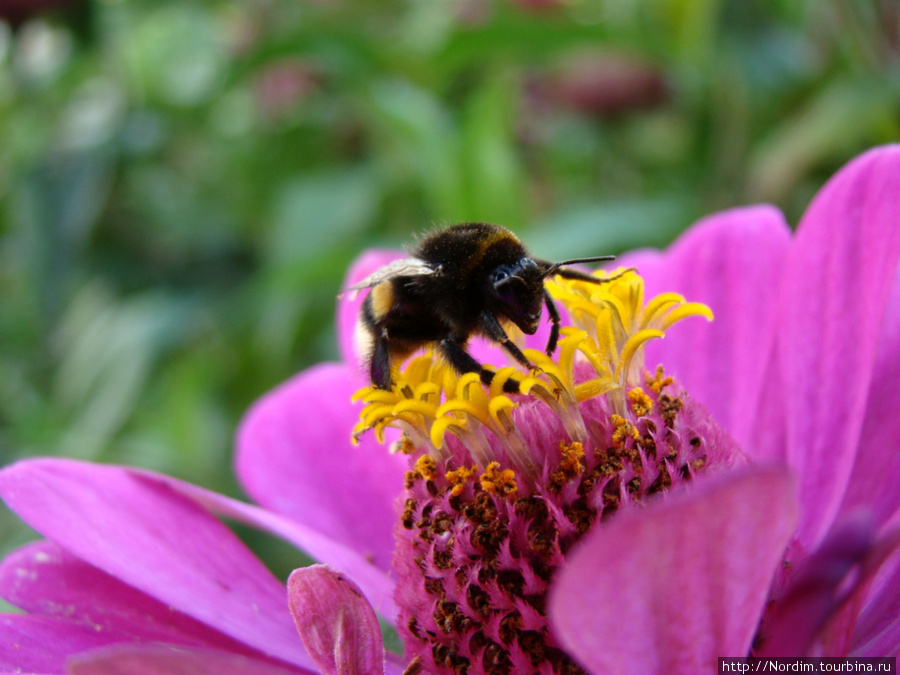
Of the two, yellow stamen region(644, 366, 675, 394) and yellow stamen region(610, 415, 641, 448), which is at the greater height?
yellow stamen region(644, 366, 675, 394)

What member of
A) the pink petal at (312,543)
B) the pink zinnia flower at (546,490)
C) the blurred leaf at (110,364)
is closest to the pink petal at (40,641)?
the pink zinnia flower at (546,490)

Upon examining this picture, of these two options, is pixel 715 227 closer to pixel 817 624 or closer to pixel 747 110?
pixel 817 624

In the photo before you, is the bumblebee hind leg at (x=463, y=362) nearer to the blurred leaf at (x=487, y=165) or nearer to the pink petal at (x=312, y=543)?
the pink petal at (x=312, y=543)

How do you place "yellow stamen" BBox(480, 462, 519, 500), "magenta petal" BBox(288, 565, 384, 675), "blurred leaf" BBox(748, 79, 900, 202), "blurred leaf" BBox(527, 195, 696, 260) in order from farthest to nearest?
"blurred leaf" BBox(527, 195, 696, 260) → "blurred leaf" BBox(748, 79, 900, 202) → "yellow stamen" BBox(480, 462, 519, 500) → "magenta petal" BBox(288, 565, 384, 675)

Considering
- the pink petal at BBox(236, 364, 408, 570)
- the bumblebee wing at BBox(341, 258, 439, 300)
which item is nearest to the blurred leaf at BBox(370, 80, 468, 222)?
the pink petal at BBox(236, 364, 408, 570)

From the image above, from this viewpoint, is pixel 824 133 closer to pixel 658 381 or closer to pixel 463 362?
pixel 658 381

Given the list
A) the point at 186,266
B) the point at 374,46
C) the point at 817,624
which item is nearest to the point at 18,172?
the point at 186,266

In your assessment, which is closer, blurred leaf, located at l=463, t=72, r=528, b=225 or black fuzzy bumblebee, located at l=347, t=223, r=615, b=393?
black fuzzy bumblebee, located at l=347, t=223, r=615, b=393

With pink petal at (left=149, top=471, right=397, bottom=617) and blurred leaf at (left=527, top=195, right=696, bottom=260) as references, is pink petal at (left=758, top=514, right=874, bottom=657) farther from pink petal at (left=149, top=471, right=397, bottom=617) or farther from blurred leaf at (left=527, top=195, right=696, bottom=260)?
blurred leaf at (left=527, top=195, right=696, bottom=260)
